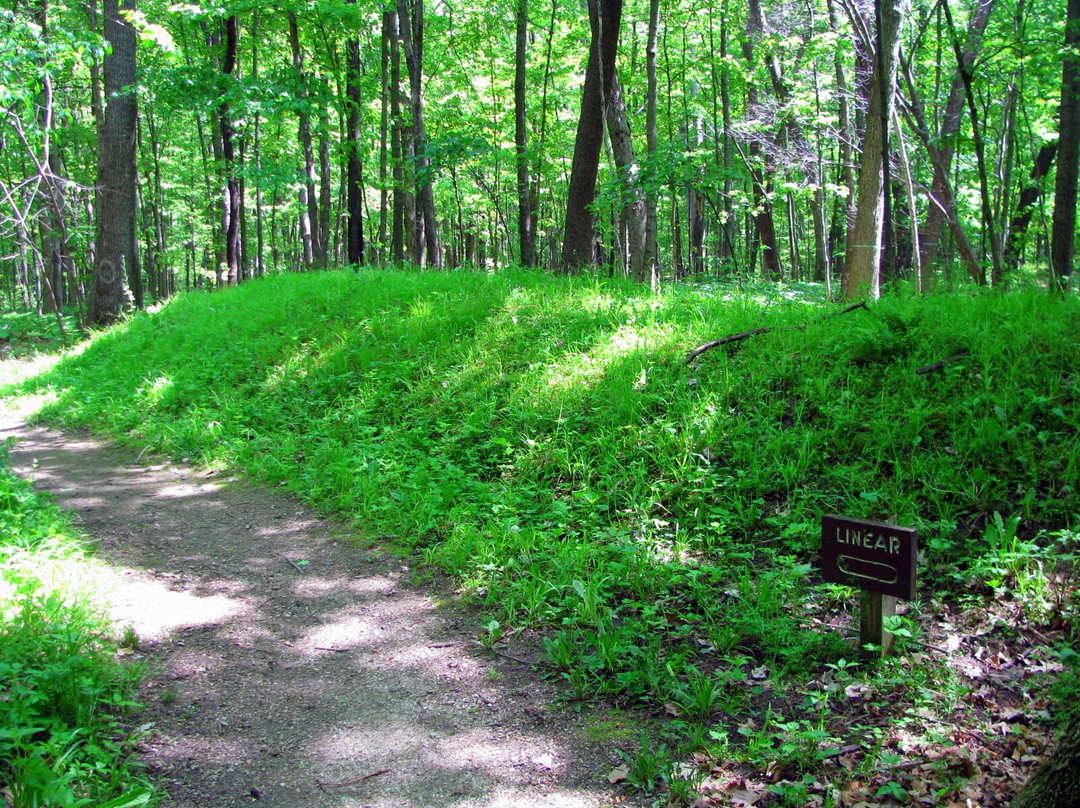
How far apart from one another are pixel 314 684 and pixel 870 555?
2682 mm

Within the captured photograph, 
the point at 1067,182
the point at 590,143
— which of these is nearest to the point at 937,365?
the point at 590,143

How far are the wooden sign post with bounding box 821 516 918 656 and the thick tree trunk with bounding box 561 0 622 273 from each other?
678cm

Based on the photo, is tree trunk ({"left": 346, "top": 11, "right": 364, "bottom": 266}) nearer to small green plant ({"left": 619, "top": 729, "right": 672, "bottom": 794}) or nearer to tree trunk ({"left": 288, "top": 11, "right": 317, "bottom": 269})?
tree trunk ({"left": 288, "top": 11, "right": 317, "bottom": 269})

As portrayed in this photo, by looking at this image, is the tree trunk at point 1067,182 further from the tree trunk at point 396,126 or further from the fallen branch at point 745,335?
the tree trunk at point 396,126

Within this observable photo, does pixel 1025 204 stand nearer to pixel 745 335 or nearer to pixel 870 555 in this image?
pixel 745 335

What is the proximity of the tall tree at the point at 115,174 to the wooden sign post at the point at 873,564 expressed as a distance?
13.9 m

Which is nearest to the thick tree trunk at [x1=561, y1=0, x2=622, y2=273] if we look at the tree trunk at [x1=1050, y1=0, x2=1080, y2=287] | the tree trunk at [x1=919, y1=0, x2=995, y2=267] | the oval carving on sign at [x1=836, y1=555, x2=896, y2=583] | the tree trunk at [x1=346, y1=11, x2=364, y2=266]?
the tree trunk at [x1=919, y1=0, x2=995, y2=267]

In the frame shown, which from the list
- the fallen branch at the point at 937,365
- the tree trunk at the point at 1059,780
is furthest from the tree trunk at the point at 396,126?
the tree trunk at the point at 1059,780

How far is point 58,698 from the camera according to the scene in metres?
2.67

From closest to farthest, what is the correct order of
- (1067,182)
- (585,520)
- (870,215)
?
1. (585,520)
2. (1067,182)
3. (870,215)

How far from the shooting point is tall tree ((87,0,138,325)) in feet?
41.5

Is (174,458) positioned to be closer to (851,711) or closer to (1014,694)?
(851,711)

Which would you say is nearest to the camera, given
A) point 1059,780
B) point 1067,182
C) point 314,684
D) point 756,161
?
point 1059,780

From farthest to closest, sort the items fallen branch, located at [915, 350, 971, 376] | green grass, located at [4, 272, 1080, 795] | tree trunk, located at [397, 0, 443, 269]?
tree trunk, located at [397, 0, 443, 269] → fallen branch, located at [915, 350, 971, 376] → green grass, located at [4, 272, 1080, 795]
